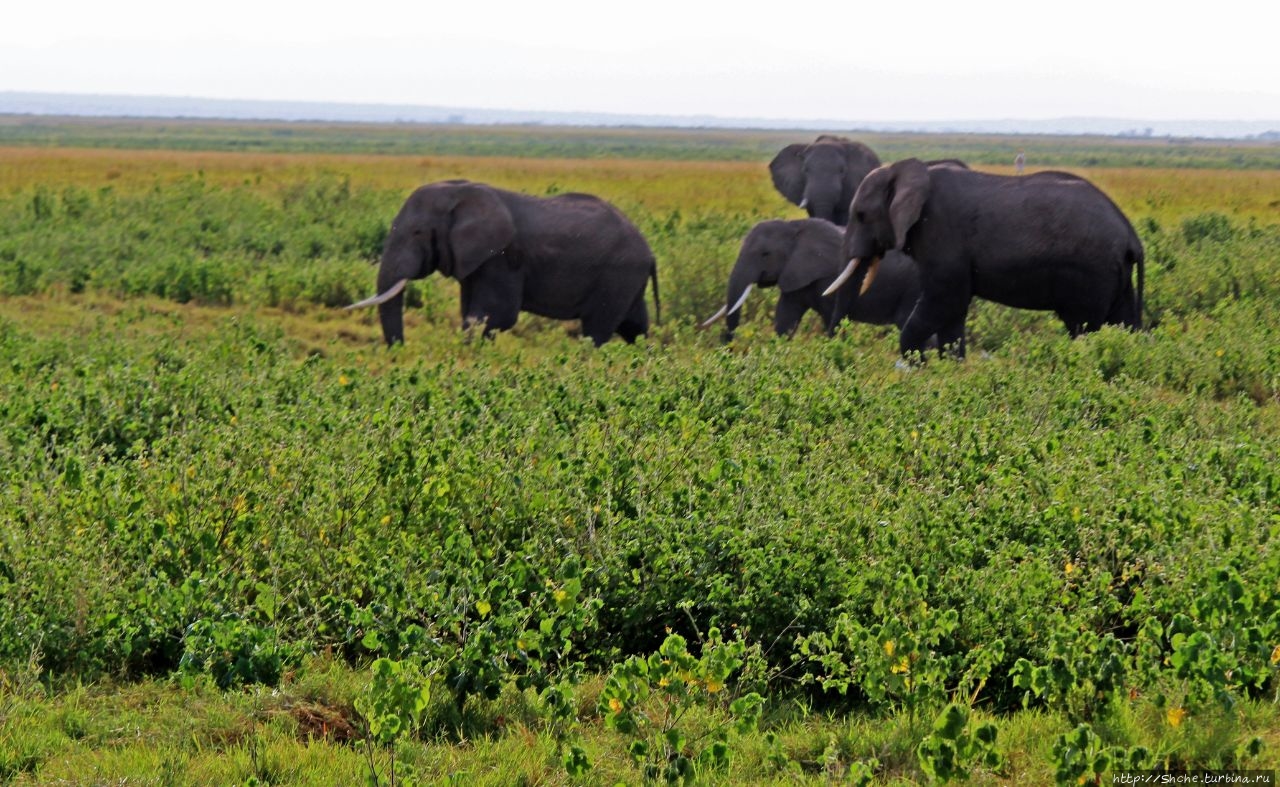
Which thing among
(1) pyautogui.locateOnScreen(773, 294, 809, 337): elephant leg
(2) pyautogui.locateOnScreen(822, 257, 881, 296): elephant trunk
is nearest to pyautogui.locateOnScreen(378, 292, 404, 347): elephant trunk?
(1) pyautogui.locateOnScreen(773, 294, 809, 337): elephant leg

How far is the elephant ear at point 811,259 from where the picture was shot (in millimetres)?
13406

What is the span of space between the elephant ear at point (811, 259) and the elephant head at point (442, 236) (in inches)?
99.7

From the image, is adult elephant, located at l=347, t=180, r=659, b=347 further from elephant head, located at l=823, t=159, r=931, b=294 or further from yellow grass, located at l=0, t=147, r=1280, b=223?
yellow grass, located at l=0, t=147, r=1280, b=223

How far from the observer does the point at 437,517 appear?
5762mm

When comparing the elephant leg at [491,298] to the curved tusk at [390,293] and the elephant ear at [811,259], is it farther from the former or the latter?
the elephant ear at [811,259]

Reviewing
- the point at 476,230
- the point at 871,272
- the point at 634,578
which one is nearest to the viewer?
the point at 634,578

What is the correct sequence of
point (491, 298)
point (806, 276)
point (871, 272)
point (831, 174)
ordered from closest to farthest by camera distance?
1. point (871, 272)
2. point (491, 298)
3. point (806, 276)
4. point (831, 174)

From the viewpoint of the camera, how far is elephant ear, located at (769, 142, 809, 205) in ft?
60.3

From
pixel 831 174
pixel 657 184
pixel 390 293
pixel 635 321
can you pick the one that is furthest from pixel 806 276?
pixel 657 184

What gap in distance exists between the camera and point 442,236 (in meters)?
12.8

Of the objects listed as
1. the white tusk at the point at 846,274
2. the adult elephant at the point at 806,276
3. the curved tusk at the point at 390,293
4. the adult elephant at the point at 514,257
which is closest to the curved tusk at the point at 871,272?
the white tusk at the point at 846,274

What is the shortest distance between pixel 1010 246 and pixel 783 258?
2695mm

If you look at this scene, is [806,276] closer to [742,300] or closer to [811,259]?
[811,259]

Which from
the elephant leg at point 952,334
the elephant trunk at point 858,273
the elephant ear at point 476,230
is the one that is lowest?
the elephant leg at point 952,334
